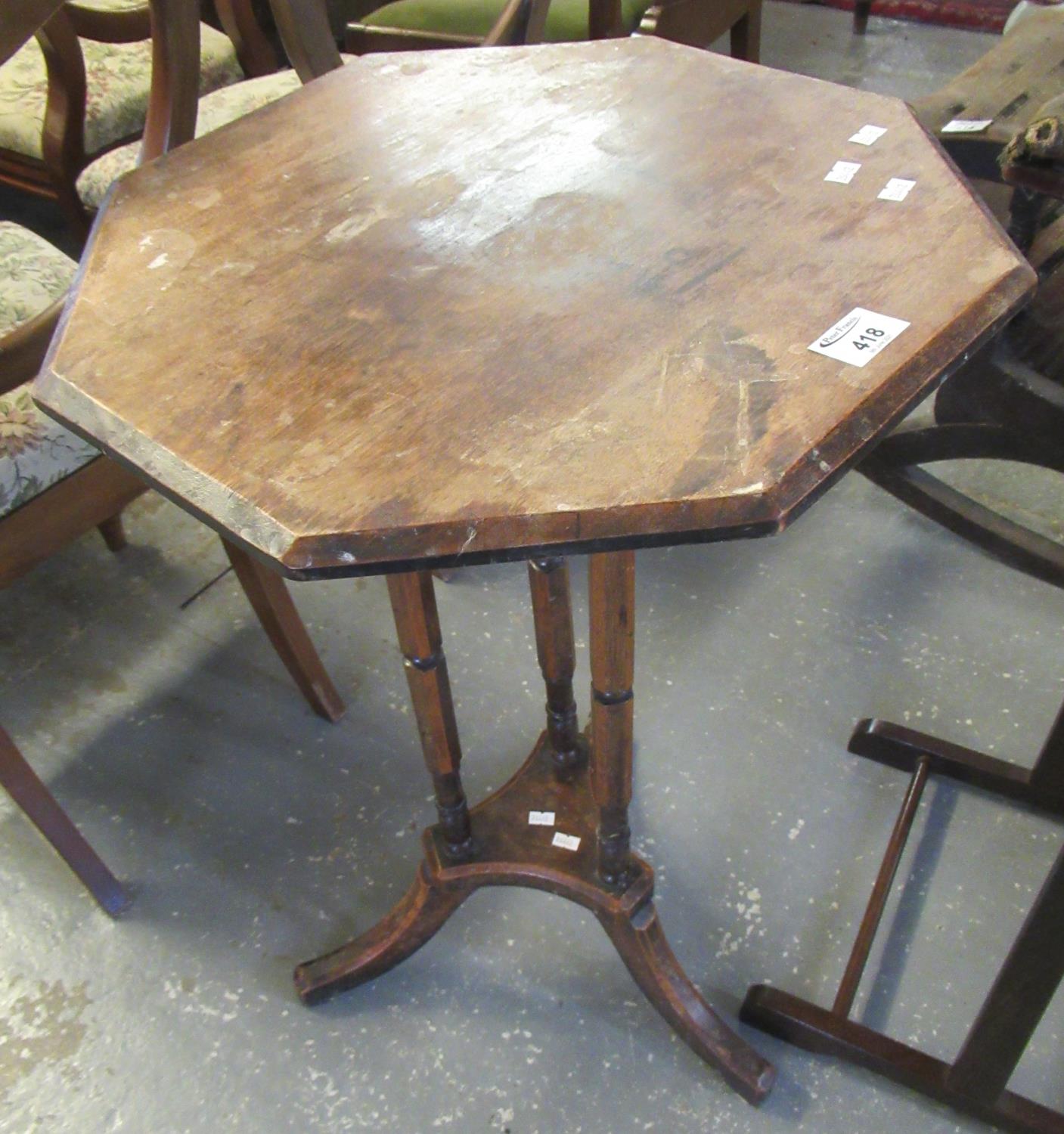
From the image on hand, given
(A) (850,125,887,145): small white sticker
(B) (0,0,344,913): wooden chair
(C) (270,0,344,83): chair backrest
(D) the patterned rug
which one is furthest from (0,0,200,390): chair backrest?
(D) the patterned rug

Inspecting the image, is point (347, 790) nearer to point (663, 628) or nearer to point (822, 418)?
point (663, 628)

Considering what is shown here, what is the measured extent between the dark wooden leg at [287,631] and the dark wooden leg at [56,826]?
343mm

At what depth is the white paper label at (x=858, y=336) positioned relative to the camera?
694 millimetres

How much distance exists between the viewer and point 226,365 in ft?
2.45

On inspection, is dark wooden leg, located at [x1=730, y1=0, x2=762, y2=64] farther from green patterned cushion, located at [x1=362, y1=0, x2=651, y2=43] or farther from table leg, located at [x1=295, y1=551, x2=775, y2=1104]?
table leg, located at [x1=295, y1=551, x2=775, y2=1104]

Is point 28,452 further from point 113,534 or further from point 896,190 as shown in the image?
point 896,190

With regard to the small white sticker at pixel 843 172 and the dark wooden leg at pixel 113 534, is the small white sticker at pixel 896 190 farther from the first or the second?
the dark wooden leg at pixel 113 534

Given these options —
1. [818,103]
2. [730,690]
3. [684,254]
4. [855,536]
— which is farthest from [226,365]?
[855,536]

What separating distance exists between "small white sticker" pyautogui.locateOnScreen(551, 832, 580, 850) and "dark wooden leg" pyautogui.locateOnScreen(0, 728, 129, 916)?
0.59m


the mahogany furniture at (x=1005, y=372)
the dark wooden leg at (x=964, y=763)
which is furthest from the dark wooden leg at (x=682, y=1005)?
the mahogany furniture at (x=1005, y=372)

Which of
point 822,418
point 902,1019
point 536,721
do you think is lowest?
point 902,1019

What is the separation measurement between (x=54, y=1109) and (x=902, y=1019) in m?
0.95

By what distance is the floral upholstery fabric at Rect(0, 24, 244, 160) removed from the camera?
2.00 meters

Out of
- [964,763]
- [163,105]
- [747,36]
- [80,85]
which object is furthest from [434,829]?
[747,36]
